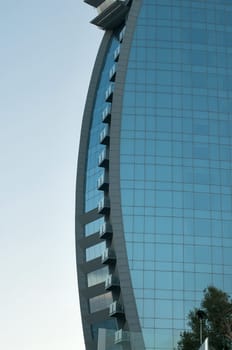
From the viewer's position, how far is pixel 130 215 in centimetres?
7625

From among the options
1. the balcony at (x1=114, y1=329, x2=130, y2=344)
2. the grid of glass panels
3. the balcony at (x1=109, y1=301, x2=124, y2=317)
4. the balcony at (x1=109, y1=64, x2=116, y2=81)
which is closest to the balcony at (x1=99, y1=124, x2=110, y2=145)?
the grid of glass panels

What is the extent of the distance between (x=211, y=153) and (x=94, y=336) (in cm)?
2553

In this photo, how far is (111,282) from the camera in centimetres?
7819

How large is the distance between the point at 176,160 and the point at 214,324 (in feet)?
108

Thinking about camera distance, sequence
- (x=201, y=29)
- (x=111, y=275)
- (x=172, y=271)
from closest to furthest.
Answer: (x=172, y=271), (x=111, y=275), (x=201, y=29)

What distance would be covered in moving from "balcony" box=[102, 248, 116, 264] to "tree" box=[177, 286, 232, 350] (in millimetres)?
29819

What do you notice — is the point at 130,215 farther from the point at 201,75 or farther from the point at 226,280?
the point at 201,75

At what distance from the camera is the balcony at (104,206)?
8162 cm

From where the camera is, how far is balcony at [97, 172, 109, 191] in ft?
271

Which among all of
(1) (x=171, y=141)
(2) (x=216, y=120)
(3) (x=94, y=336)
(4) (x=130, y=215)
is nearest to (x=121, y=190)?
(4) (x=130, y=215)

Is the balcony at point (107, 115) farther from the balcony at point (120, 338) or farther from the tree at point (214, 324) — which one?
the tree at point (214, 324)

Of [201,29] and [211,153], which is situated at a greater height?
[201,29]

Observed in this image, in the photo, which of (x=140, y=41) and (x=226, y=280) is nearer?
(x=226, y=280)

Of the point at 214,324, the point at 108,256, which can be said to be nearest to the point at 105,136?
the point at 108,256
